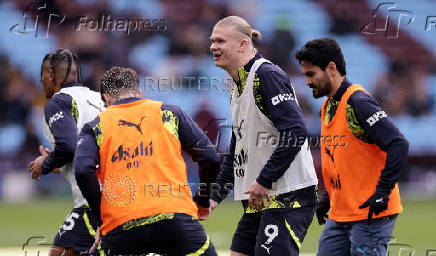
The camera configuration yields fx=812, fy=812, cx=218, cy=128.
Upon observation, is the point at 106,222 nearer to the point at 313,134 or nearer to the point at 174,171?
the point at 174,171

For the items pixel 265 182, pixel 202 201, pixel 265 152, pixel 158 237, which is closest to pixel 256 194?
pixel 265 182

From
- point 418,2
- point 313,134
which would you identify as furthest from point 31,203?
point 418,2

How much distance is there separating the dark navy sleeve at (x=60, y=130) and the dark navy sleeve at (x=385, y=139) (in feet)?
8.15

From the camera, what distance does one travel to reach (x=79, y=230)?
7070 mm

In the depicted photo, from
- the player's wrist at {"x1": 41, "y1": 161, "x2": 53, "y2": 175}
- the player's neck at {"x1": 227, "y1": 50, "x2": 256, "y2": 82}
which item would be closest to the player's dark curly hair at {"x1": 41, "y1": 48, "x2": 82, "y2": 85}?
the player's wrist at {"x1": 41, "y1": 161, "x2": 53, "y2": 175}

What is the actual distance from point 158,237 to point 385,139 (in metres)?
1.78

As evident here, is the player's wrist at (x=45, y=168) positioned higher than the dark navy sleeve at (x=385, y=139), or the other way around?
the dark navy sleeve at (x=385, y=139)

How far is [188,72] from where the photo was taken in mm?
19875

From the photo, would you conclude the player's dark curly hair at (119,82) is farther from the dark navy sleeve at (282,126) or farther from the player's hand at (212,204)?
the player's hand at (212,204)

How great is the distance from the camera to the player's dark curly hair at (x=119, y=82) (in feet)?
18.3

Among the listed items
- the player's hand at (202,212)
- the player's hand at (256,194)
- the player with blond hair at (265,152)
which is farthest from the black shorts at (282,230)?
the player's hand at (202,212)

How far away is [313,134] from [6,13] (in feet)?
32.2

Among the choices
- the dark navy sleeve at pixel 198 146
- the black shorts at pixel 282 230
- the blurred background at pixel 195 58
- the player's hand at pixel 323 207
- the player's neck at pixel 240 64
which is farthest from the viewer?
the blurred background at pixel 195 58

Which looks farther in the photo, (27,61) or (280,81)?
(27,61)
